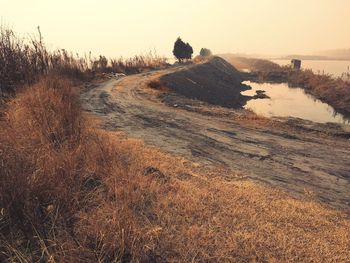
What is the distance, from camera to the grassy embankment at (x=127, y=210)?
12.6 ft

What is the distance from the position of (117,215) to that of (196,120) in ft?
30.5

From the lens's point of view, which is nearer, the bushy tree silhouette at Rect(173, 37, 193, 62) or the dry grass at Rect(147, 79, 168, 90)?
the dry grass at Rect(147, 79, 168, 90)

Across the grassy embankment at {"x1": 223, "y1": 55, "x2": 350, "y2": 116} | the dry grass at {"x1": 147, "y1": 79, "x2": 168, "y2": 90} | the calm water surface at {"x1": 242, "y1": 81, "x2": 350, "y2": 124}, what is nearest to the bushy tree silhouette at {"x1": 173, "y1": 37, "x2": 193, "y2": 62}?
the grassy embankment at {"x1": 223, "y1": 55, "x2": 350, "y2": 116}

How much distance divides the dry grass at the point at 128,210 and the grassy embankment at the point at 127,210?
2cm

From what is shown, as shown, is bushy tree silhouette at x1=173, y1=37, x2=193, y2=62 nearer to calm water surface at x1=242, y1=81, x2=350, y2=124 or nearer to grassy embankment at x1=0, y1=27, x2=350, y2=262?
calm water surface at x1=242, y1=81, x2=350, y2=124

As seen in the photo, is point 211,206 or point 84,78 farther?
point 84,78

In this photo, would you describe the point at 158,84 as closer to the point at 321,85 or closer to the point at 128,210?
the point at 128,210

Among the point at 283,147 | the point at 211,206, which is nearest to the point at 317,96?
the point at 283,147

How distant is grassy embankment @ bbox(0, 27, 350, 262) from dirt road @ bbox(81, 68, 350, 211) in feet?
3.38

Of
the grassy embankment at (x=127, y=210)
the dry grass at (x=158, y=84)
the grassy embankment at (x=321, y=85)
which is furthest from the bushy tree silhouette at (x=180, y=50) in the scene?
the grassy embankment at (x=127, y=210)

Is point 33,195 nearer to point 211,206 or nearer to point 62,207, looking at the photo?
point 62,207

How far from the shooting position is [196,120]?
13250mm

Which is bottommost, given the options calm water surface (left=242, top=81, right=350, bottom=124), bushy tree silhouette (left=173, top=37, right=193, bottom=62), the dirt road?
calm water surface (left=242, top=81, right=350, bottom=124)

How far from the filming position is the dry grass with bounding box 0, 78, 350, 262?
12.6ft
